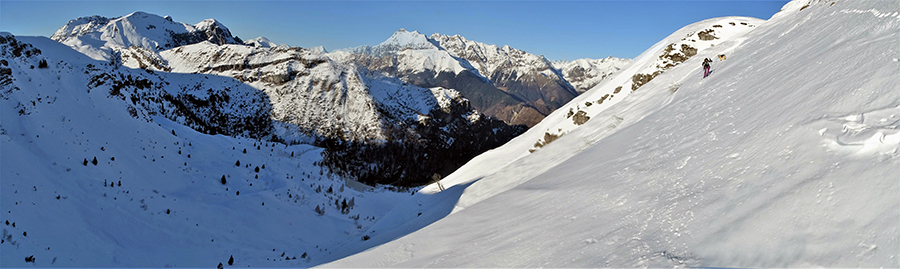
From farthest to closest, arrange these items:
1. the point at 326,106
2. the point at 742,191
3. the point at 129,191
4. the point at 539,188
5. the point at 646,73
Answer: the point at 326,106
the point at 646,73
the point at 129,191
the point at 539,188
the point at 742,191

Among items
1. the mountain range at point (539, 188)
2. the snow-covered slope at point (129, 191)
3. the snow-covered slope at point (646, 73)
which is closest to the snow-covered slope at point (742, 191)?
the mountain range at point (539, 188)

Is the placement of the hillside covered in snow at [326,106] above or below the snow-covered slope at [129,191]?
above

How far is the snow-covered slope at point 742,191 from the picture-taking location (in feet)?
15.1

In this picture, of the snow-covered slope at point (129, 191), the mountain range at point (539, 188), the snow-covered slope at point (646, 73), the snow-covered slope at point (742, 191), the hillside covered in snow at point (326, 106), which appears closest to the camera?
the snow-covered slope at point (742, 191)

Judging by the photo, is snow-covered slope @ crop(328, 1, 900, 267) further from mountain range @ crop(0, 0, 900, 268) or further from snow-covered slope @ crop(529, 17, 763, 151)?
snow-covered slope @ crop(529, 17, 763, 151)

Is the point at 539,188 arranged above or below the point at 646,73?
below

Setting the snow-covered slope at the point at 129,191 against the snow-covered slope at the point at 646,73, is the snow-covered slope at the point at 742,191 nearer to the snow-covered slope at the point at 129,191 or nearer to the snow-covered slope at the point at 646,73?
the snow-covered slope at the point at 129,191

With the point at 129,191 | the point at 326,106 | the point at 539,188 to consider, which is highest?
the point at 326,106

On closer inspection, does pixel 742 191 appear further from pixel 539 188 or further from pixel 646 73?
pixel 646 73

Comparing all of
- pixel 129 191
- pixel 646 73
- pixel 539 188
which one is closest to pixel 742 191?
pixel 539 188

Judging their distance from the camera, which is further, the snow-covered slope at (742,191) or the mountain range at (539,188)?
the mountain range at (539,188)

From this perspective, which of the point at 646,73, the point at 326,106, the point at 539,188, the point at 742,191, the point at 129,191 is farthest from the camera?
the point at 326,106

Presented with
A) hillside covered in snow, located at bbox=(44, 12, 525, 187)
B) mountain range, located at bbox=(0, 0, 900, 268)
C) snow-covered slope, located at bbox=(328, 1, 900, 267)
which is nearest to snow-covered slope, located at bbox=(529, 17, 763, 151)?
mountain range, located at bbox=(0, 0, 900, 268)

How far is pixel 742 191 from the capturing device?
239 inches
